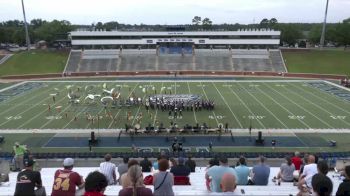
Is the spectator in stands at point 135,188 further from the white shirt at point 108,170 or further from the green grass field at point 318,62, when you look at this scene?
the green grass field at point 318,62

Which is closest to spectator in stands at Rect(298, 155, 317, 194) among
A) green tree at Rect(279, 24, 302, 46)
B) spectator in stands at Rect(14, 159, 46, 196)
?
spectator in stands at Rect(14, 159, 46, 196)

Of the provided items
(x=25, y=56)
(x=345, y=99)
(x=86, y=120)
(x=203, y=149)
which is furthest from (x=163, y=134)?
(x=25, y=56)

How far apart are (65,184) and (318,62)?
65.0 meters

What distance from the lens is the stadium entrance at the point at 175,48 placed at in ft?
247

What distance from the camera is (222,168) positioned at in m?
7.28

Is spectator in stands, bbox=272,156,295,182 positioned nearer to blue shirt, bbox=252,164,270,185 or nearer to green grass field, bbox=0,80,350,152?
blue shirt, bbox=252,164,270,185

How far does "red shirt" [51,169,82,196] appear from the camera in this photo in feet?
20.8

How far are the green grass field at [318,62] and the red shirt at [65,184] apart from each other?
59549 millimetres

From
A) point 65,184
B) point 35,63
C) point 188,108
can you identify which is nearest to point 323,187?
point 65,184

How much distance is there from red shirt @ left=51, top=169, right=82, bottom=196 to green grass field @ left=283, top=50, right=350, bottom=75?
195 feet

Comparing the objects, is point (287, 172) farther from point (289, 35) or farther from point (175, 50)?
point (289, 35)

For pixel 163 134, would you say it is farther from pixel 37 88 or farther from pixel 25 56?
pixel 25 56

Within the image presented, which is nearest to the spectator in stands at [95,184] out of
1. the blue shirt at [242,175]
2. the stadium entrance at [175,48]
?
the blue shirt at [242,175]

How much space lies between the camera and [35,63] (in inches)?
2596
